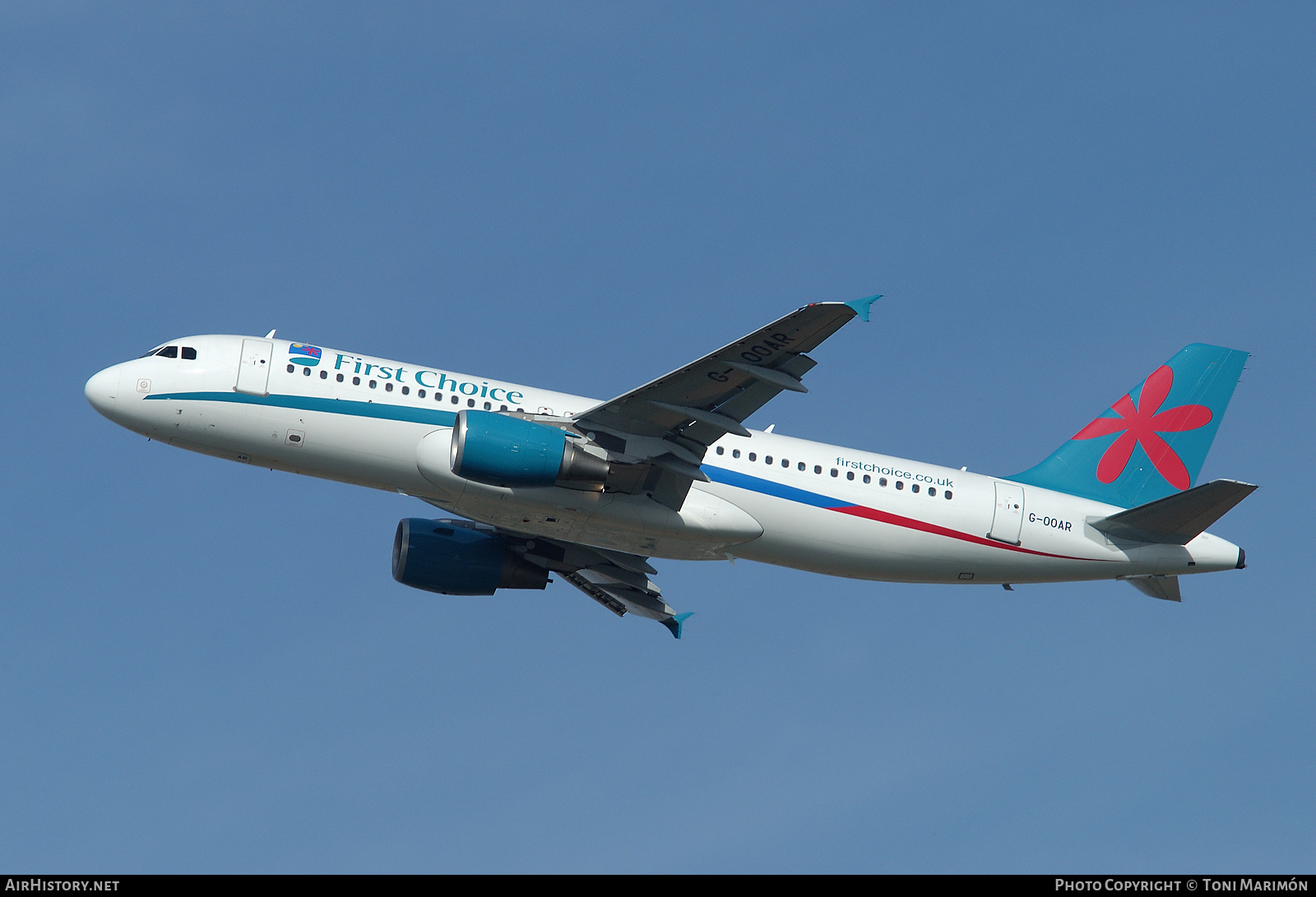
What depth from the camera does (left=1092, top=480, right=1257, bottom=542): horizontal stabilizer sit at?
112 ft

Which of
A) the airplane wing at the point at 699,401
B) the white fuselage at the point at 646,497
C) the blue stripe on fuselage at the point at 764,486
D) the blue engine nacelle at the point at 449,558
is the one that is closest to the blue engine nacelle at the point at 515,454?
the white fuselage at the point at 646,497

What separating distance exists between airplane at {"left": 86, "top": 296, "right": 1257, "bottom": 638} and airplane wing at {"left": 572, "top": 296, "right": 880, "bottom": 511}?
1.9 inches

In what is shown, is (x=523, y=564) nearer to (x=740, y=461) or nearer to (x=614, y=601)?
(x=614, y=601)

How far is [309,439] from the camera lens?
3253cm

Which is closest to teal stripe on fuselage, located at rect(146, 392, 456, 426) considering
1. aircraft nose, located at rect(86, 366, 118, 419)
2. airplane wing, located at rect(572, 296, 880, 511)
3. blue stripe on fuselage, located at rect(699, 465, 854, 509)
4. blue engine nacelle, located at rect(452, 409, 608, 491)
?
aircraft nose, located at rect(86, 366, 118, 419)

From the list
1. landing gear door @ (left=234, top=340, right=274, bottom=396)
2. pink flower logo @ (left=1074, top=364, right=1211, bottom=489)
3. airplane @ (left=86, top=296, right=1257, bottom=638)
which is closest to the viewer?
airplane @ (left=86, top=296, right=1257, bottom=638)

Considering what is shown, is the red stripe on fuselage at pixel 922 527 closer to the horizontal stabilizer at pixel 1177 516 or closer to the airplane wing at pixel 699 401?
the horizontal stabilizer at pixel 1177 516

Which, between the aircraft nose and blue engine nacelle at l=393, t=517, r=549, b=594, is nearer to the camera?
the aircraft nose

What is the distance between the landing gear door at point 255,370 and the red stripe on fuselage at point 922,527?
15.0 meters

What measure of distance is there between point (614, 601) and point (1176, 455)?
1798 cm

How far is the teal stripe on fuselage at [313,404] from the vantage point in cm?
3259

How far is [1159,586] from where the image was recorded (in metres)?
37.5

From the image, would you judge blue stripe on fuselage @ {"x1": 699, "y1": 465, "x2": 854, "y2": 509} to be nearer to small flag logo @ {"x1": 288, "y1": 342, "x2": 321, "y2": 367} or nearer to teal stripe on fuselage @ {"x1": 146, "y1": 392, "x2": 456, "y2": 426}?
teal stripe on fuselage @ {"x1": 146, "y1": 392, "x2": 456, "y2": 426}

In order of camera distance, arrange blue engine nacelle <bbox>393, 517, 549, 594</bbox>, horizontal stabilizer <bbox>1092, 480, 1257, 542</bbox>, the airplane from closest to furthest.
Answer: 1. the airplane
2. horizontal stabilizer <bbox>1092, 480, 1257, 542</bbox>
3. blue engine nacelle <bbox>393, 517, 549, 594</bbox>
